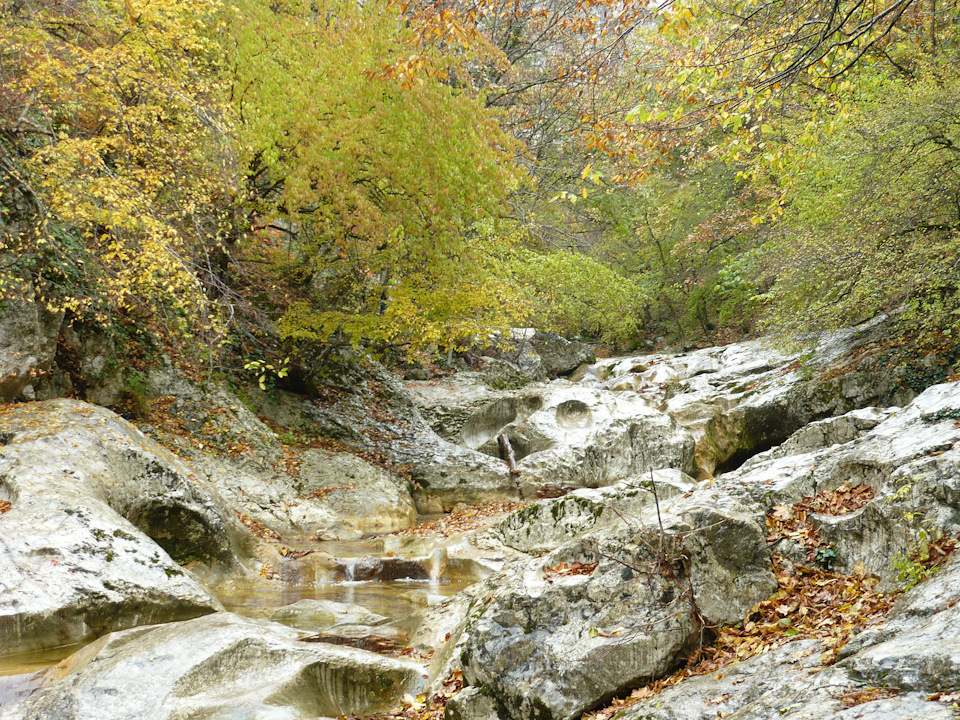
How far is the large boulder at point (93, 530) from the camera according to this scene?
5320 millimetres

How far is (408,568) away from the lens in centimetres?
880

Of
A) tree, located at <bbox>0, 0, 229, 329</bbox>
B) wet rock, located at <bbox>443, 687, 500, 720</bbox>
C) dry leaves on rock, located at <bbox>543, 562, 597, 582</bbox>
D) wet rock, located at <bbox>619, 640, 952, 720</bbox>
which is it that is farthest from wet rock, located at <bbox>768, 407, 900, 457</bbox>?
tree, located at <bbox>0, 0, 229, 329</bbox>

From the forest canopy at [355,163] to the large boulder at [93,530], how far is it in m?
1.94

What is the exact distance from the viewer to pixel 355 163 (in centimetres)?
1112

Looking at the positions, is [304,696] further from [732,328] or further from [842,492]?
[732,328]

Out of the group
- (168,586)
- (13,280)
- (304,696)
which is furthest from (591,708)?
(13,280)

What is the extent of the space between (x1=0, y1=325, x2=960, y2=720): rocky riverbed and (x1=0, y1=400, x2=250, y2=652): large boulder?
24mm

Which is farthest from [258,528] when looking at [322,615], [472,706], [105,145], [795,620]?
[795,620]

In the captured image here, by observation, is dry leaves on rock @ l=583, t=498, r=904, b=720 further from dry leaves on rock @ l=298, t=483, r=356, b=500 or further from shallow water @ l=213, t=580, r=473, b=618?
dry leaves on rock @ l=298, t=483, r=356, b=500

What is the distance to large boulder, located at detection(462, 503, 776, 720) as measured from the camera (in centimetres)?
405

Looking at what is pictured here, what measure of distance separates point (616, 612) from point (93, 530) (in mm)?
4858

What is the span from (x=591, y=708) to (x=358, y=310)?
963 centimetres

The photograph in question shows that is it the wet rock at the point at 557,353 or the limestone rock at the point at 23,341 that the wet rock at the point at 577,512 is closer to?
the limestone rock at the point at 23,341

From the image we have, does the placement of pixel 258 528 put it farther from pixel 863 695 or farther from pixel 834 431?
pixel 863 695
